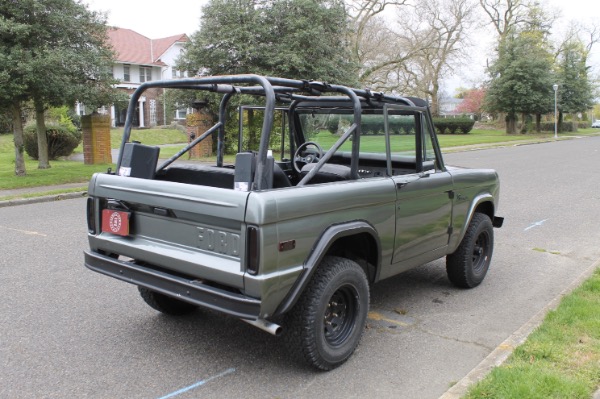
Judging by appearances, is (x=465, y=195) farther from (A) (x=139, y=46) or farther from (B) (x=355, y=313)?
(A) (x=139, y=46)

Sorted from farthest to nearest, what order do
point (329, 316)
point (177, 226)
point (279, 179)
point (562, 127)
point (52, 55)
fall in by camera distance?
point (562, 127), point (52, 55), point (279, 179), point (329, 316), point (177, 226)

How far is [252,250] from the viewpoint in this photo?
317cm

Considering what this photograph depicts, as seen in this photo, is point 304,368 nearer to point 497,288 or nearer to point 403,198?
point 403,198

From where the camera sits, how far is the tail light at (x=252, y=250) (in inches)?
124

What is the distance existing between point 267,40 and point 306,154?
16871 mm

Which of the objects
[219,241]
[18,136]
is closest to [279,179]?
[219,241]

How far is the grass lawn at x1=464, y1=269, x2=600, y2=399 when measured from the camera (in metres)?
3.28

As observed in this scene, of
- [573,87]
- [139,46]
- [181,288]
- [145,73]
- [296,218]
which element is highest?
[139,46]

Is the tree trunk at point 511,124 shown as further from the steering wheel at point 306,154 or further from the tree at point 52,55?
the steering wheel at point 306,154

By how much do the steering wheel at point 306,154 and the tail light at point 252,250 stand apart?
205cm

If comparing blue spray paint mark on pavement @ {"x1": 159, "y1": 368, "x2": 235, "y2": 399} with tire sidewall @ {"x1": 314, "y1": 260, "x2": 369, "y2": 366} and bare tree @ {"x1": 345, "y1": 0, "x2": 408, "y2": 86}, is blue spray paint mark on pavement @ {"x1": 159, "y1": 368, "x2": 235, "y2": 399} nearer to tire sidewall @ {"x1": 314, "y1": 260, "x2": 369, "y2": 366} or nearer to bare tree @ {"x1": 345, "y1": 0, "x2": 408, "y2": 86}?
tire sidewall @ {"x1": 314, "y1": 260, "x2": 369, "y2": 366}

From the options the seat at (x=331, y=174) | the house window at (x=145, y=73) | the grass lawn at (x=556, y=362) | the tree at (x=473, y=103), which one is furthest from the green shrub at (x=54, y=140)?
the tree at (x=473, y=103)

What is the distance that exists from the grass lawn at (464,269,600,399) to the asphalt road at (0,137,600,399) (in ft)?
0.99

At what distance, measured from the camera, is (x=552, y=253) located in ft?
23.1
